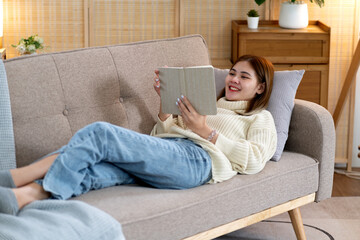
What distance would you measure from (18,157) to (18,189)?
12.1 inches

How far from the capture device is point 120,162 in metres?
2.15

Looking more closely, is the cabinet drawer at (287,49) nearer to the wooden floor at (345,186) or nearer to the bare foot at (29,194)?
the wooden floor at (345,186)

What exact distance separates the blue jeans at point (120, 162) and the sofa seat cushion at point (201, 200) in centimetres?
4

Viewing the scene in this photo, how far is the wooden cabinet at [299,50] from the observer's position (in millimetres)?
3564

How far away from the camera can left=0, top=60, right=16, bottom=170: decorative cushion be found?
2145mm

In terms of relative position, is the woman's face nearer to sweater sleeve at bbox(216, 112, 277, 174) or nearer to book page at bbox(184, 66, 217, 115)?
sweater sleeve at bbox(216, 112, 277, 174)

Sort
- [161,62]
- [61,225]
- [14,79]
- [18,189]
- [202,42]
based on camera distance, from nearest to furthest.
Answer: [61,225] → [18,189] → [14,79] → [161,62] → [202,42]

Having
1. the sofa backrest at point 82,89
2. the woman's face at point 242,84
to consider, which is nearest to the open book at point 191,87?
the sofa backrest at point 82,89

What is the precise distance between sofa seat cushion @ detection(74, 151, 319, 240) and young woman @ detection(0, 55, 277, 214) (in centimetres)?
5

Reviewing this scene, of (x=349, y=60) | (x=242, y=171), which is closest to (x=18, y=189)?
(x=242, y=171)

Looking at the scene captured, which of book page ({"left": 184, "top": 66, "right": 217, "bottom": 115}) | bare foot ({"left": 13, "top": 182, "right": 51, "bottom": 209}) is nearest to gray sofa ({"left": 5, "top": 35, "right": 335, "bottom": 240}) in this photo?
bare foot ({"left": 13, "top": 182, "right": 51, "bottom": 209})

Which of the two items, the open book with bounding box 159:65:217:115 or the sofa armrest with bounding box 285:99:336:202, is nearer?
the open book with bounding box 159:65:217:115

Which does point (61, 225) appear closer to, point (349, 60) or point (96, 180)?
point (96, 180)

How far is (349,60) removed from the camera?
3.94 metres
